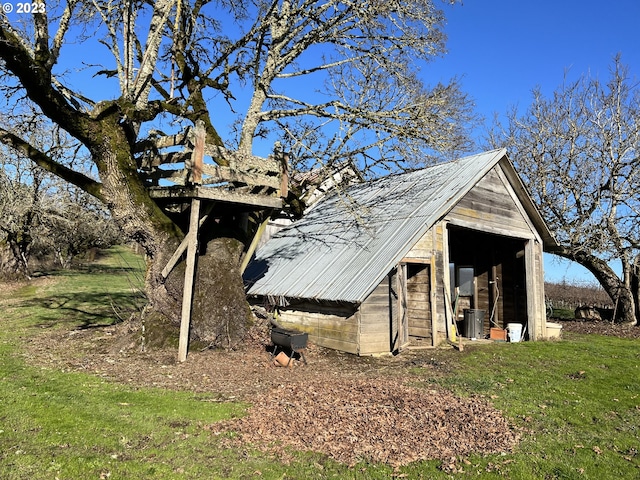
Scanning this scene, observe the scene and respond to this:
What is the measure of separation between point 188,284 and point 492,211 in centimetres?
996

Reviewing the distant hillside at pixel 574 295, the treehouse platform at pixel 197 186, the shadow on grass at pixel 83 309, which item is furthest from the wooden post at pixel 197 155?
the distant hillside at pixel 574 295

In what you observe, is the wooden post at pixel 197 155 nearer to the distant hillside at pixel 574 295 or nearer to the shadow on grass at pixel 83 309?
the shadow on grass at pixel 83 309

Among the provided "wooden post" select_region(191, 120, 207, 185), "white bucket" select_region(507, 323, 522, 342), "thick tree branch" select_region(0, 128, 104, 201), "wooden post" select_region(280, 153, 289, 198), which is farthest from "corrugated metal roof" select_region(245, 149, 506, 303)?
"thick tree branch" select_region(0, 128, 104, 201)

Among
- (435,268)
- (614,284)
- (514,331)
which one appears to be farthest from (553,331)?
(614,284)

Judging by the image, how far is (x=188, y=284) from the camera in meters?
9.62

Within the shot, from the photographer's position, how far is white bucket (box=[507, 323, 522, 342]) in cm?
1540

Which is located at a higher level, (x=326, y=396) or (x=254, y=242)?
(x=254, y=242)

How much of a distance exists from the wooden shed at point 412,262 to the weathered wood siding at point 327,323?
0.03 m

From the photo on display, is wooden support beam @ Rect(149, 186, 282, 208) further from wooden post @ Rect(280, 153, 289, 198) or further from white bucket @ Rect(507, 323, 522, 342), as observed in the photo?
white bucket @ Rect(507, 323, 522, 342)

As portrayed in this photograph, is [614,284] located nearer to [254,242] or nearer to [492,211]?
[492,211]

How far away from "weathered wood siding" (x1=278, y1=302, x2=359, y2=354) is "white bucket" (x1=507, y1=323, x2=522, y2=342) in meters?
6.96

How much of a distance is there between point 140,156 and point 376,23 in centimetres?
654

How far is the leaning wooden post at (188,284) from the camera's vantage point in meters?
9.48

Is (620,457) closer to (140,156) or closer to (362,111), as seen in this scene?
(362,111)
